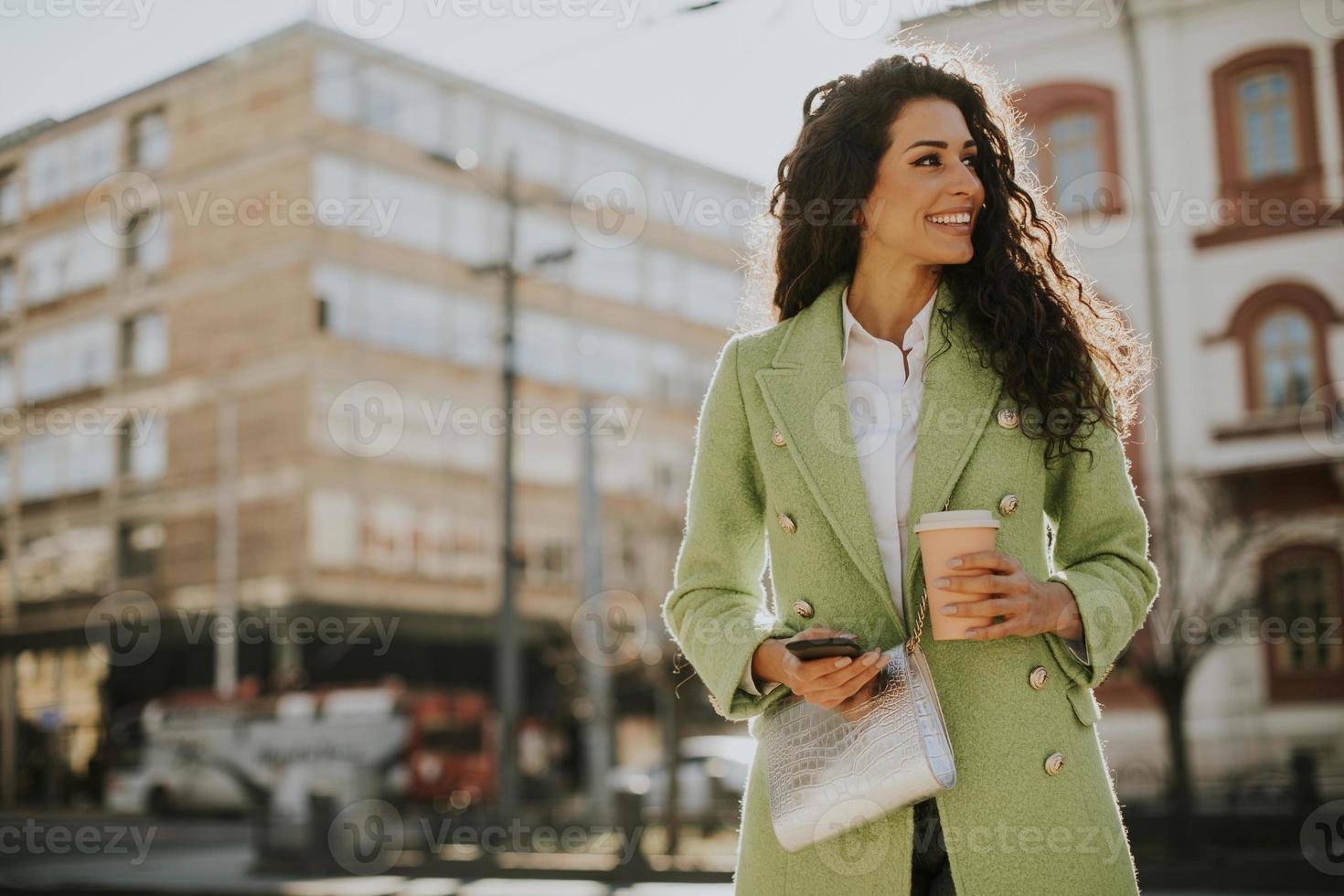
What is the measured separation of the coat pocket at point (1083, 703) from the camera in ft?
7.23

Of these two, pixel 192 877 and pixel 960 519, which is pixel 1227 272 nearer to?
pixel 192 877

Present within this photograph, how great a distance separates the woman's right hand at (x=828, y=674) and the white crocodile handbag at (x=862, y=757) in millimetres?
52

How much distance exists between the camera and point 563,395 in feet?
146

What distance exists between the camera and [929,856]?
2.15 m

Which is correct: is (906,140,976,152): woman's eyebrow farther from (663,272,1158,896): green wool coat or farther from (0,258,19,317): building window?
(0,258,19,317): building window

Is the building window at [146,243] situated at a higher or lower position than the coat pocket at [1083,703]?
higher

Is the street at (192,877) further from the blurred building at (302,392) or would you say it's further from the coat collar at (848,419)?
the blurred building at (302,392)

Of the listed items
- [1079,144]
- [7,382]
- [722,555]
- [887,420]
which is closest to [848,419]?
[887,420]

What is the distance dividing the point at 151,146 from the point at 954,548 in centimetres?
4145

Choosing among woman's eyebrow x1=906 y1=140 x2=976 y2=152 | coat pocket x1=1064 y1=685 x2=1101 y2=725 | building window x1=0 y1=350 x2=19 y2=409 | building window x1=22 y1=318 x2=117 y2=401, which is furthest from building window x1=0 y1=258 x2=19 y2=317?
coat pocket x1=1064 y1=685 x2=1101 y2=725

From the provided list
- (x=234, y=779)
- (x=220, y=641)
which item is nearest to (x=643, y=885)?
(x=234, y=779)

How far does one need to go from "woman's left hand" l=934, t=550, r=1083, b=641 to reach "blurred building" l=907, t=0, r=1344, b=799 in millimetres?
18173

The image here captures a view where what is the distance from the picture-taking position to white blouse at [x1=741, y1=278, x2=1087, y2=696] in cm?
230

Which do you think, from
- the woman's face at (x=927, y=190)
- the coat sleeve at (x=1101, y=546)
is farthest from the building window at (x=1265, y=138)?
the coat sleeve at (x=1101, y=546)
